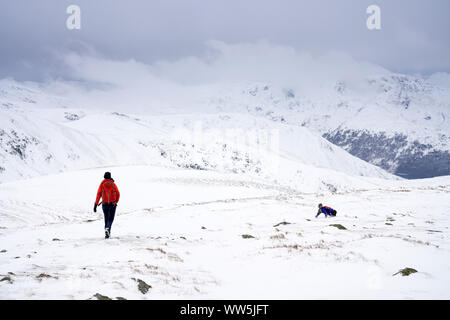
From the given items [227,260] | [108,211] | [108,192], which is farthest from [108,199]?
[227,260]

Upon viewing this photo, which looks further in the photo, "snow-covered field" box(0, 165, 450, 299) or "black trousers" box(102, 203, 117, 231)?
"black trousers" box(102, 203, 117, 231)

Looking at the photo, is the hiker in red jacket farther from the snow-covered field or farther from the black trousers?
the snow-covered field

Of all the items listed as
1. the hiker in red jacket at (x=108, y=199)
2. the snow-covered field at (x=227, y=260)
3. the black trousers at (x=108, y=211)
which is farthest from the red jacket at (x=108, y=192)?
the snow-covered field at (x=227, y=260)

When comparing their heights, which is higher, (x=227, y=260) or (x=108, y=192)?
(x=108, y=192)

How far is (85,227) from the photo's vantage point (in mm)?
17469

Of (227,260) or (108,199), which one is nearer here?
(227,260)

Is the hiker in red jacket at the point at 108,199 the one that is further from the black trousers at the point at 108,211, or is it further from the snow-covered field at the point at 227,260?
→ the snow-covered field at the point at 227,260

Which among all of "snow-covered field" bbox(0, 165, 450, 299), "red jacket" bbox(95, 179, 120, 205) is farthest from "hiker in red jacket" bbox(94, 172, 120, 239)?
"snow-covered field" bbox(0, 165, 450, 299)

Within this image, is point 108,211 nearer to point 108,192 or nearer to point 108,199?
point 108,199
